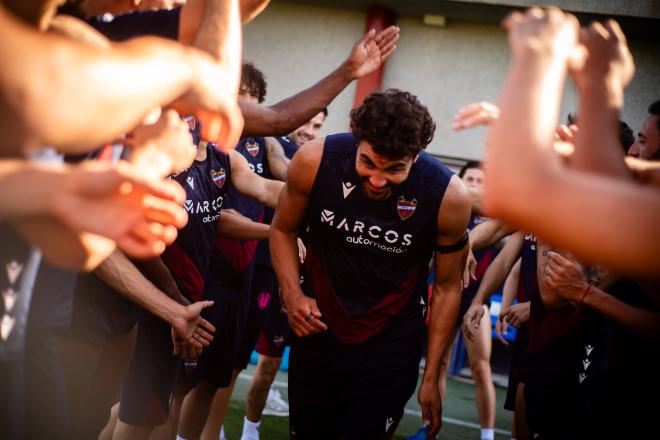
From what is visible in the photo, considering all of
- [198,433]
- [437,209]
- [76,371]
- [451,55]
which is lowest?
[198,433]

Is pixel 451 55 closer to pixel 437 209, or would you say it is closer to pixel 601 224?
pixel 437 209

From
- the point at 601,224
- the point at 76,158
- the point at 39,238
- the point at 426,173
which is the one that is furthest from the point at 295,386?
the point at 601,224

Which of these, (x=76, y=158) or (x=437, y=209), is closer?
(x=76, y=158)

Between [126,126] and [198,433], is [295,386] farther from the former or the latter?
[126,126]

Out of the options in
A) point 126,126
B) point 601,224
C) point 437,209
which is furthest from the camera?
point 437,209

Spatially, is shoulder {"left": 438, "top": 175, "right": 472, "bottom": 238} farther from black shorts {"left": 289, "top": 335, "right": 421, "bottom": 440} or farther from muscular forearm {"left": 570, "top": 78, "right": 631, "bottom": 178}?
muscular forearm {"left": 570, "top": 78, "right": 631, "bottom": 178}

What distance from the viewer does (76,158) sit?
7.80 feet

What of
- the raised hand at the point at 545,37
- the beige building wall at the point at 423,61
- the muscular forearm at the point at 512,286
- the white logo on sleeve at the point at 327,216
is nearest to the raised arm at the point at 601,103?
the raised hand at the point at 545,37

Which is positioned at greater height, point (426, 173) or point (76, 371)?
point (426, 173)

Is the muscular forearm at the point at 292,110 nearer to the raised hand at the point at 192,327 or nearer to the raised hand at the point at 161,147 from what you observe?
A: the raised hand at the point at 192,327

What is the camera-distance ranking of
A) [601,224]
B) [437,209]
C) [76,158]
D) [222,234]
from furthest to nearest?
[222,234], [437,209], [76,158], [601,224]

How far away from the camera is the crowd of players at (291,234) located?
154 cm

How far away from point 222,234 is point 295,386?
3.62ft

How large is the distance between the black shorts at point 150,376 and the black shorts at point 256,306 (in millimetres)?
1262
